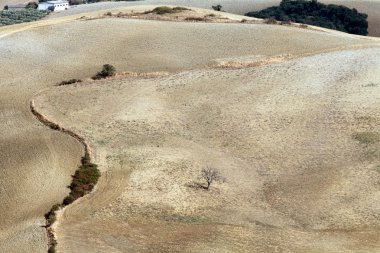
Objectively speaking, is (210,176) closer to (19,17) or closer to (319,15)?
(19,17)

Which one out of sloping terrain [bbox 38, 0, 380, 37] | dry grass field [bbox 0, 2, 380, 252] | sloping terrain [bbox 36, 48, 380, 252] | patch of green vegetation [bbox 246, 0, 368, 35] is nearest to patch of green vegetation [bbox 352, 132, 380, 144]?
dry grass field [bbox 0, 2, 380, 252]

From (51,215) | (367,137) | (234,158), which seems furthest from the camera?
(367,137)

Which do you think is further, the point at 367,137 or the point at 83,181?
the point at 367,137

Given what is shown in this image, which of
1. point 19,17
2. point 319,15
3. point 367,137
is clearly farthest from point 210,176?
point 319,15

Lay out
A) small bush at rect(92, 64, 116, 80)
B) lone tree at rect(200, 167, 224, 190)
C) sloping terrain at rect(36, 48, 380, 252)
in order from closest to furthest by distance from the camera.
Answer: sloping terrain at rect(36, 48, 380, 252) → lone tree at rect(200, 167, 224, 190) → small bush at rect(92, 64, 116, 80)

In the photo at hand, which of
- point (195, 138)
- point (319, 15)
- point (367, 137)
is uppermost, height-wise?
point (319, 15)

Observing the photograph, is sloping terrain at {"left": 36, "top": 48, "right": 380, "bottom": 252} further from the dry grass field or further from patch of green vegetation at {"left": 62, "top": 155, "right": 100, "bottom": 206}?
patch of green vegetation at {"left": 62, "top": 155, "right": 100, "bottom": 206}

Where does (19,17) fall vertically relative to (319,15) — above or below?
below
